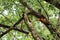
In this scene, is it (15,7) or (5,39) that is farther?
(5,39)

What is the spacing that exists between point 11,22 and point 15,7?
5.25 ft

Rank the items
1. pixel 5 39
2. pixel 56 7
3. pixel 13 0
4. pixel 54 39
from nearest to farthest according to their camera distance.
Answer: pixel 54 39 → pixel 56 7 → pixel 13 0 → pixel 5 39

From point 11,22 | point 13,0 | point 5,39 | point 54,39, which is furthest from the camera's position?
point 5,39

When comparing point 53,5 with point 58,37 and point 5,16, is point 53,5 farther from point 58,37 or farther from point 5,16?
point 5,16

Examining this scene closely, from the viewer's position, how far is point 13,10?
435 inches

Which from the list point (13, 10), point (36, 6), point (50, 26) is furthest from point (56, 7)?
point (13, 10)

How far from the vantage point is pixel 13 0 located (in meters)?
10.5

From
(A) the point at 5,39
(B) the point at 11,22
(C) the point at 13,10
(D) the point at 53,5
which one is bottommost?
(A) the point at 5,39

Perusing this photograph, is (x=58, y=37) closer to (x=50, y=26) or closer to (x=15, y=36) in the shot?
(x=50, y=26)

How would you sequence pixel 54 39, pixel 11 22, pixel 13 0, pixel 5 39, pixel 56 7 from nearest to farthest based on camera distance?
pixel 54 39, pixel 56 7, pixel 13 0, pixel 11 22, pixel 5 39

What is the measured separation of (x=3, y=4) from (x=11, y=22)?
163 centimetres

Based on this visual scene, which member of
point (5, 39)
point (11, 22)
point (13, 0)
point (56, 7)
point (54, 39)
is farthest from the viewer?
point (5, 39)

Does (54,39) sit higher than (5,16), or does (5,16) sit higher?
(54,39)

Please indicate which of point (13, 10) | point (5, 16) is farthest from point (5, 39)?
point (13, 10)
